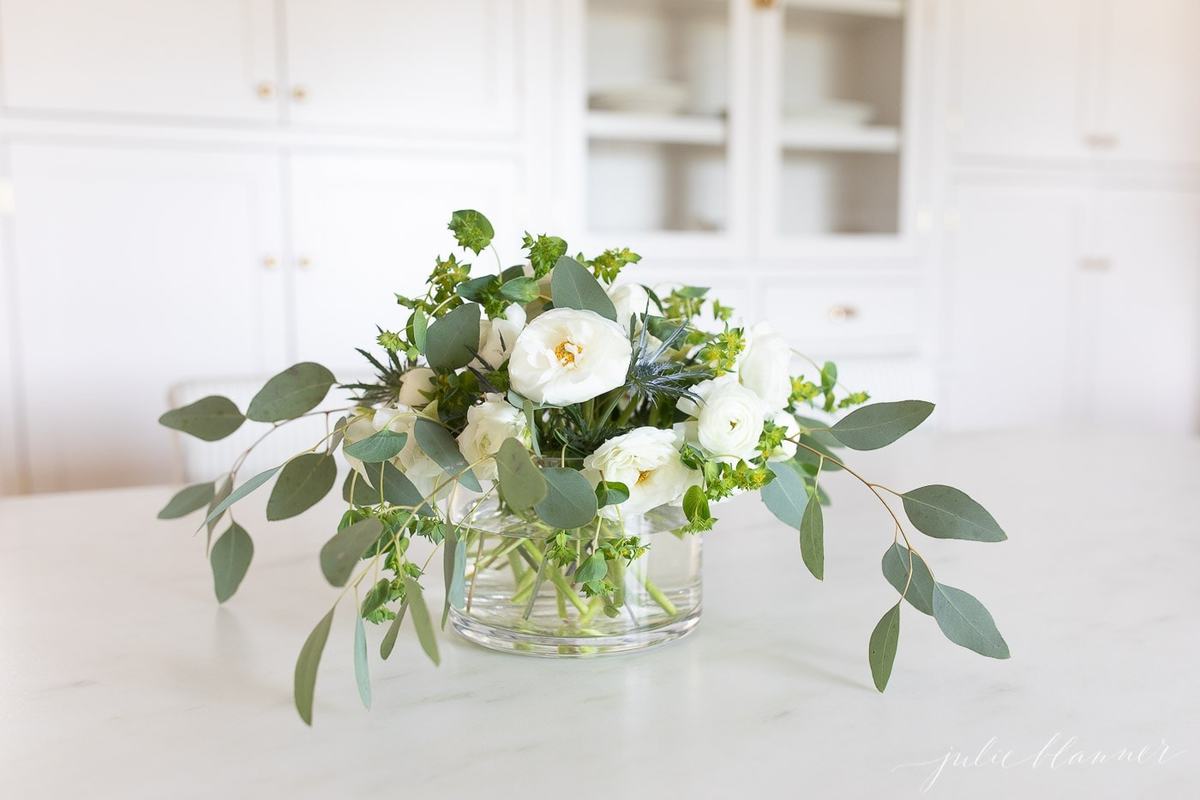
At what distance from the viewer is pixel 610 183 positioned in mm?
2361

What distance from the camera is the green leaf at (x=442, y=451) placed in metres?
0.57

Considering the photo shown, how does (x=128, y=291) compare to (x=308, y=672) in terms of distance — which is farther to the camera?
(x=128, y=291)

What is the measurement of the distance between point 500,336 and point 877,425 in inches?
8.9

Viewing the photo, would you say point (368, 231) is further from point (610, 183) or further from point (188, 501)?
point (188, 501)

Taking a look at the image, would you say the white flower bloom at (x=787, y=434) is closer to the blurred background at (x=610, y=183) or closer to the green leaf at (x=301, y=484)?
the green leaf at (x=301, y=484)

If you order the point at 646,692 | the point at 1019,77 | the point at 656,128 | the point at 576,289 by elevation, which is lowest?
the point at 646,692

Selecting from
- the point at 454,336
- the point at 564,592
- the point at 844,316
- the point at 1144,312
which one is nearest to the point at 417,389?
the point at 454,336

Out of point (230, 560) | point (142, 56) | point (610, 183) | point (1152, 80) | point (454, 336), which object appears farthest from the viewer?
point (1152, 80)

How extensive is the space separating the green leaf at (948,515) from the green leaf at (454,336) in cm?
26

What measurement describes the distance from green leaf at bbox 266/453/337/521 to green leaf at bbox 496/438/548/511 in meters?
0.18

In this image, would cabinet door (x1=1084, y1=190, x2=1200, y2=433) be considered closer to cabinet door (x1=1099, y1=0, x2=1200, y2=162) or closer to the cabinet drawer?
cabinet door (x1=1099, y1=0, x2=1200, y2=162)

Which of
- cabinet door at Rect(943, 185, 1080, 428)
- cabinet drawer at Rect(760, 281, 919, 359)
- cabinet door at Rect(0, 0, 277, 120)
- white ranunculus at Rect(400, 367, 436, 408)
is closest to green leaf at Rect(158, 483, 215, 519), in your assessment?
white ranunculus at Rect(400, 367, 436, 408)

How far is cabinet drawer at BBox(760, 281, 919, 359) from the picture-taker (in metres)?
2.49

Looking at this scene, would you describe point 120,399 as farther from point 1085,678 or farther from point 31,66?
point 1085,678
